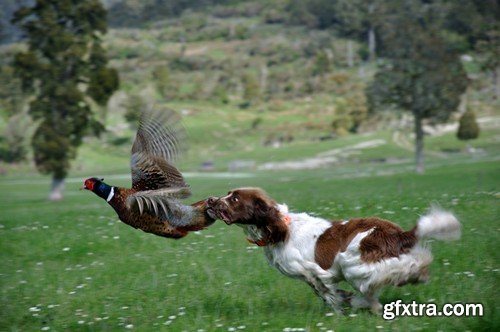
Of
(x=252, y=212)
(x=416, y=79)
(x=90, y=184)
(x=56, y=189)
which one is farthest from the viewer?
(x=416, y=79)

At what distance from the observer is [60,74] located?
139 ft

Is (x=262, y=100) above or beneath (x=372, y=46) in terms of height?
beneath

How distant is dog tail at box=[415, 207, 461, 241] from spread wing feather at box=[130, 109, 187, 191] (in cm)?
279

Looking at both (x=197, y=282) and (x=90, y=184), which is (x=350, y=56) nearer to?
(x=197, y=282)

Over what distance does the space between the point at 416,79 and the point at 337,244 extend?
138 feet

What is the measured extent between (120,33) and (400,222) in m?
135

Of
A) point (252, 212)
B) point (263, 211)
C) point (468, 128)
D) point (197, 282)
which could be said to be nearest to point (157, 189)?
point (252, 212)

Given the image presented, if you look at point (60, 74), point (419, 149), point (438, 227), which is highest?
point (60, 74)

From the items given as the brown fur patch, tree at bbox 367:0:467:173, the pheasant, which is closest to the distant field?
the brown fur patch

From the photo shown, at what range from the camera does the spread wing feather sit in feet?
28.2

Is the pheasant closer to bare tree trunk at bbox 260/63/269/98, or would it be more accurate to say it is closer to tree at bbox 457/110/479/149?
tree at bbox 457/110/479/149

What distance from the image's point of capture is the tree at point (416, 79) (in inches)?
1902

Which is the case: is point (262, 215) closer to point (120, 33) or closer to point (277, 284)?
point (277, 284)

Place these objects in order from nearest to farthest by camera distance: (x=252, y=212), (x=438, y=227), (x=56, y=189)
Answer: (x=438, y=227)
(x=252, y=212)
(x=56, y=189)
